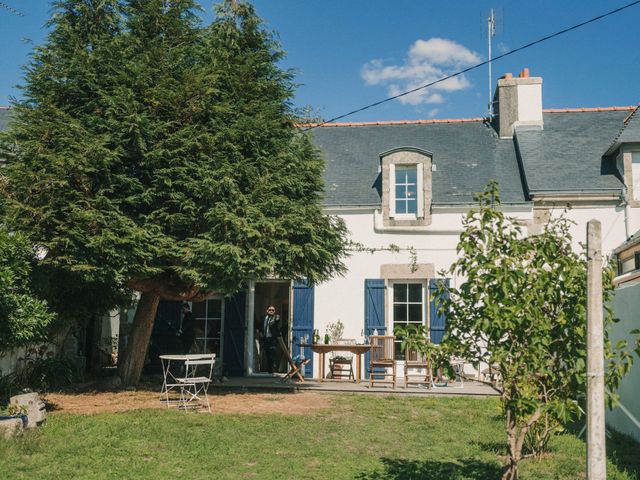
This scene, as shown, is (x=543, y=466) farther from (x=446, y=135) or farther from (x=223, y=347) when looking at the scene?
(x=446, y=135)

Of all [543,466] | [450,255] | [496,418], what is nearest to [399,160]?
[450,255]

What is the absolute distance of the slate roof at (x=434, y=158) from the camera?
1441 centimetres

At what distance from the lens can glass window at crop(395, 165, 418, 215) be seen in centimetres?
1418

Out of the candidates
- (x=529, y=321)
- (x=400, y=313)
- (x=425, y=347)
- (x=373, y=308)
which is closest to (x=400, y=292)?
(x=400, y=313)

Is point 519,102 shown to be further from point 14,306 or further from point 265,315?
point 14,306

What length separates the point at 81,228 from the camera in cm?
950

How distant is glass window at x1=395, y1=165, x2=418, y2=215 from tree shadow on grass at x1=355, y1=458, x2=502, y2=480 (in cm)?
834

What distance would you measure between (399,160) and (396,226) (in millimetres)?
1531

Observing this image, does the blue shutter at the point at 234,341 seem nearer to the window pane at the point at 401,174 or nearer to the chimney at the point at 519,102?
the window pane at the point at 401,174

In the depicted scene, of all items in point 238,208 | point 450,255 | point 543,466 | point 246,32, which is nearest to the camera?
point 543,466

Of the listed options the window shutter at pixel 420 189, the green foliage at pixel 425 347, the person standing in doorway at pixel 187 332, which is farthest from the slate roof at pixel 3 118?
the green foliage at pixel 425 347

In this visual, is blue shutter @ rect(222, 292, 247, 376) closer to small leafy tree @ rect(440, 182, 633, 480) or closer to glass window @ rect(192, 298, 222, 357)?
glass window @ rect(192, 298, 222, 357)

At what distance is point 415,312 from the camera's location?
1396cm

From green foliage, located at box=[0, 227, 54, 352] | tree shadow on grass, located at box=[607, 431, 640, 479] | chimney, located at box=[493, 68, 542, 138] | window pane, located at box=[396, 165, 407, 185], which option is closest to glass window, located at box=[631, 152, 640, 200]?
chimney, located at box=[493, 68, 542, 138]
